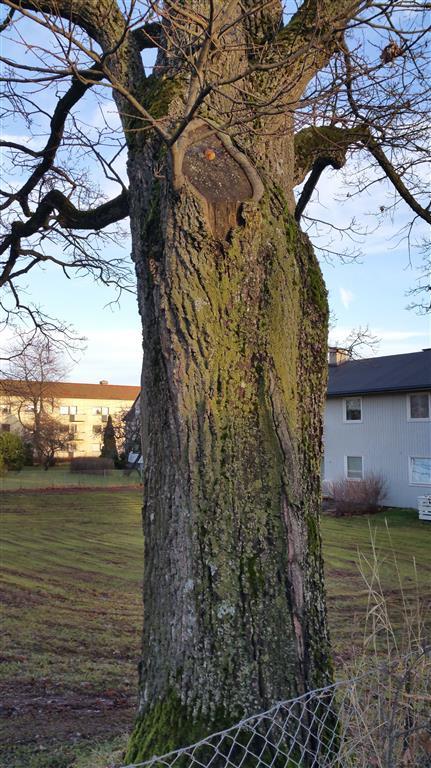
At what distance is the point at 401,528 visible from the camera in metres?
20.6

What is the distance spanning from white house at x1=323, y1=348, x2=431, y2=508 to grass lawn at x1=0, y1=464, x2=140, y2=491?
11.8 meters

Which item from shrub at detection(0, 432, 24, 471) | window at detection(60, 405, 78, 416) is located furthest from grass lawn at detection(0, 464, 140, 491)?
window at detection(60, 405, 78, 416)

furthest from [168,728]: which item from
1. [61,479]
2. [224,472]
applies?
[61,479]

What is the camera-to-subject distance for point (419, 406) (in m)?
24.7

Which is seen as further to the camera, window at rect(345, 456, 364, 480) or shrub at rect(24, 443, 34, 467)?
shrub at rect(24, 443, 34, 467)

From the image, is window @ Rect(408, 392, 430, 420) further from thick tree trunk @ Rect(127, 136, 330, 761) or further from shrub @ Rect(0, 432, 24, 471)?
shrub @ Rect(0, 432, 24, 471)

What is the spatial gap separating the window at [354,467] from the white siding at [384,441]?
19 centimetres

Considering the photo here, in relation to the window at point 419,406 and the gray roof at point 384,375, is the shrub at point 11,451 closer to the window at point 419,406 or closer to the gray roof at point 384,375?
the gray roof at point 384,375

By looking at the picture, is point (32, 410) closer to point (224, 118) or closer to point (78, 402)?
point (78, 402)

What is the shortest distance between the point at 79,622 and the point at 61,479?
28.5 meters

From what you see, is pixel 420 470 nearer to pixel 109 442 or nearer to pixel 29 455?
pixel 109 442

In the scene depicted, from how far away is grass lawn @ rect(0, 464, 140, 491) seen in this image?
110 ft

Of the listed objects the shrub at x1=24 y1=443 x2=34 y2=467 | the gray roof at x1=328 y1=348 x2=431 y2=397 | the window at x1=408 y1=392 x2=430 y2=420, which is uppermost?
the gray roof at x1=328 y1=348 x2=431 y2=397

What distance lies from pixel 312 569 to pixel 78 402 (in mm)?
67204
